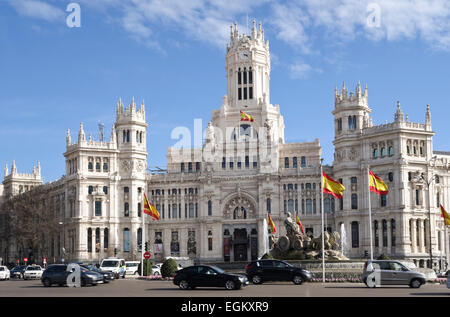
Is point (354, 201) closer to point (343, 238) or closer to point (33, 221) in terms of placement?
point (343, 238)

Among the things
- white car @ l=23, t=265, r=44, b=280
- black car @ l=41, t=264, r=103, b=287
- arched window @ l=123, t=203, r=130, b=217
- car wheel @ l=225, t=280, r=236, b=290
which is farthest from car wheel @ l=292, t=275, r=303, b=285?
arched window @ l=123, t=203, r=130, b=217

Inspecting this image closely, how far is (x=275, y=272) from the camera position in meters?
50.2

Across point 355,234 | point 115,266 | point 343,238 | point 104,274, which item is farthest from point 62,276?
point 355,234

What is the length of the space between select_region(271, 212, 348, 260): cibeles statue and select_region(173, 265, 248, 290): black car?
18.7 metres

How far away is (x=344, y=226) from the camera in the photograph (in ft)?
346

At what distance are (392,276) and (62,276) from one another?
77.5ft

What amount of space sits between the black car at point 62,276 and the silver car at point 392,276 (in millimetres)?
19338

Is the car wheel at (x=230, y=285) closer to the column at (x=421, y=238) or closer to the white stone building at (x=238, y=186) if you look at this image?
the white stone building at (x=238, y=186)

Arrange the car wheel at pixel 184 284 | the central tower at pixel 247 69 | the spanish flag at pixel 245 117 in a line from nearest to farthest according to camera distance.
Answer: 1. the car wheel at pixel 184 284
2. the spanish flag at pixel 245 117
3. the central tower at pixel 247 69

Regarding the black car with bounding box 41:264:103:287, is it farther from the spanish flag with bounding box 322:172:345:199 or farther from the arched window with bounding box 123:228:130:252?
the arched window with bounding box 123:228:130:252

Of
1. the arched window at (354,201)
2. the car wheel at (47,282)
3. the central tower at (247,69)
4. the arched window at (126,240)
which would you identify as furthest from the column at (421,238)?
the car wheel at (47,282)

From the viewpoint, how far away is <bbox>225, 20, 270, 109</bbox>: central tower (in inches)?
5034

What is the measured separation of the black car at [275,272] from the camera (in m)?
49.9
